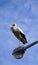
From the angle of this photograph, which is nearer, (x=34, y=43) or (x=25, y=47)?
(x=34, y=43)

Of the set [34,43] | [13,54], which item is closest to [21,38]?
[13,54]

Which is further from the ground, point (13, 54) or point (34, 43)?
point (13, 54)

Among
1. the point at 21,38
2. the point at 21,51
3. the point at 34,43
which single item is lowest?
the point at 34,43

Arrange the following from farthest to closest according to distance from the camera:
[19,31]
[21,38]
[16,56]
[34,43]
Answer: [19,31] < [21,38] < [16,56] < [34,43]

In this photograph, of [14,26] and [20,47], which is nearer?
[20,47]

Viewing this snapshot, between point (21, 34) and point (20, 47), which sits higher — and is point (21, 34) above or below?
above

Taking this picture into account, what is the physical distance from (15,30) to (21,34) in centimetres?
69

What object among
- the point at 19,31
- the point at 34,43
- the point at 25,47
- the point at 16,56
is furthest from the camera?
the point at 19,31

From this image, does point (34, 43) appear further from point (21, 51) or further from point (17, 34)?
point (17, 34)

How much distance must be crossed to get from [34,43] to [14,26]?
9376 millimetres

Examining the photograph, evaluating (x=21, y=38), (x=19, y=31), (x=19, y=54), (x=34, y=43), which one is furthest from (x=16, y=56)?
(x=19, y=31)

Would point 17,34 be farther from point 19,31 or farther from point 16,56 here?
point 16,56

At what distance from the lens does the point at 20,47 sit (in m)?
8.99

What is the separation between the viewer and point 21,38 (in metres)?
16.1
